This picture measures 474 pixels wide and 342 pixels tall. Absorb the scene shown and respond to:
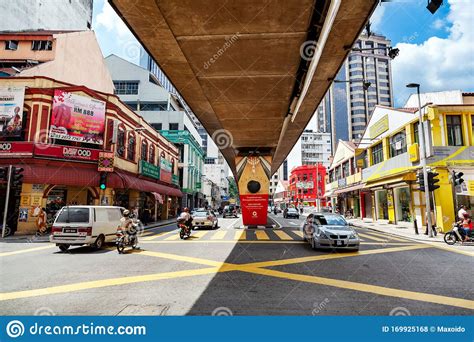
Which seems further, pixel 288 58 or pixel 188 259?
pixel 188 259

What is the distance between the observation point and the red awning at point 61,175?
16.2 m

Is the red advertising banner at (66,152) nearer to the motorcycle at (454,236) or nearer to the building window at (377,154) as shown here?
the motorcycle at (454,236)

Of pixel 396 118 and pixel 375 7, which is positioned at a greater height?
pixel 396 118

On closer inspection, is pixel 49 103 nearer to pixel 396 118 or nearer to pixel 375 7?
pixel 375 7

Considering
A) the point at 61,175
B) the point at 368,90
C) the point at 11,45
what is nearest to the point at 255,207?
the point at 61,175

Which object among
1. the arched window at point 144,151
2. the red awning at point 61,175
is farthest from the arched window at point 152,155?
the red awning at point 61,175

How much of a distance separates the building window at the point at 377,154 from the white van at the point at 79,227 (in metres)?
26.5

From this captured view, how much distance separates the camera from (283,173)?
440 ft

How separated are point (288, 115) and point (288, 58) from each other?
424 cm

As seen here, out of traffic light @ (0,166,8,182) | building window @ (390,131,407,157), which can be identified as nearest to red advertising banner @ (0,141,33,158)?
traffic light @ (0,166,8,182)

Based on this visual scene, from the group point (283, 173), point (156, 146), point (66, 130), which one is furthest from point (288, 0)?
point (283, 173)

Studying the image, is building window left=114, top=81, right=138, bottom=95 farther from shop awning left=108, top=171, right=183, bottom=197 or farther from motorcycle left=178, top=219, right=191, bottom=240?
motorcycle left=178, top=219, right=191, bottom=240

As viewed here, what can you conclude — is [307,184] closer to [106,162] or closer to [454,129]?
[454,129]

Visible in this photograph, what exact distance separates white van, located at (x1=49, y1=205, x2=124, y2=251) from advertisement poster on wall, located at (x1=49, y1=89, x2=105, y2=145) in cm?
924
